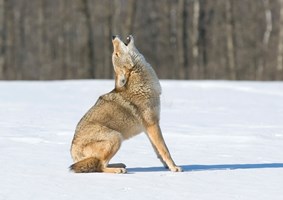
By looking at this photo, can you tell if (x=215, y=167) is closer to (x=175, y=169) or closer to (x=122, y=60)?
(x=175, y=169)

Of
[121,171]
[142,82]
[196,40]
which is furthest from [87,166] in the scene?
[196,40]

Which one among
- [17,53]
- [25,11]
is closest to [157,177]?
[17,53]

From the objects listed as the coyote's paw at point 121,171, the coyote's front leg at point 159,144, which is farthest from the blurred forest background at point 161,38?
the coyote's paw at point 121,171

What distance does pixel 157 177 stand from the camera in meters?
6.19

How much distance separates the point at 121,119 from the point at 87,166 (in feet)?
1.78

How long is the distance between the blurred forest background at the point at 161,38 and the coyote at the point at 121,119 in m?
27.1

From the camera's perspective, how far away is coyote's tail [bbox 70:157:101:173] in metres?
6.17

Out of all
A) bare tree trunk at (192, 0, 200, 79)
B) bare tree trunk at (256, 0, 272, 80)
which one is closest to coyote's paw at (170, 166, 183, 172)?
bare tree trunk at (192, 0, 200, 79)

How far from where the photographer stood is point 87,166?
6.20 meters

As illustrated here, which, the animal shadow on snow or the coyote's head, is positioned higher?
the coyote's head

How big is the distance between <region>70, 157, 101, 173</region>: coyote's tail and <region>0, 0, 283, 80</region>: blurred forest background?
90.7 feet

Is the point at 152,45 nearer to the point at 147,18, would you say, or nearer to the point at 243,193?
the point at 147,18

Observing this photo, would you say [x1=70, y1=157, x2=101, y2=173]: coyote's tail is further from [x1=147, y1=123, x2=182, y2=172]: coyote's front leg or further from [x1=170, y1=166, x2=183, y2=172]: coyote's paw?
[x1=170, y1=166, x2=183, y2=172]: coyote's paw

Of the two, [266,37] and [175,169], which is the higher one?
[175,169]
